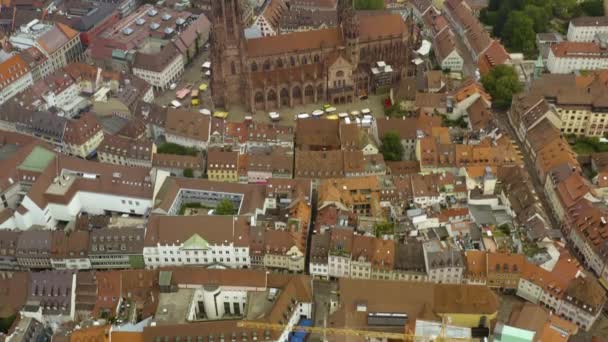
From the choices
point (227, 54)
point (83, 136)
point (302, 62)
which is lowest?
point (83, 136)

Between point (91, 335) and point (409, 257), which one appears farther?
point (409, 257)

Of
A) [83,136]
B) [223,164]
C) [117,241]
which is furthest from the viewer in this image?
[83,136]

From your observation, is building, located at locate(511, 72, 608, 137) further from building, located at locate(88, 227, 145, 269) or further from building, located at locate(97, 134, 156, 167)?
building, located at locate(88, 227, 145, 269)

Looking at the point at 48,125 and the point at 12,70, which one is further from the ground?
the point at 12,70

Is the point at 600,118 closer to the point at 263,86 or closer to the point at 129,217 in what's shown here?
the point at 263,86

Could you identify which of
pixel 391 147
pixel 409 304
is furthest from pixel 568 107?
pixel 409 304

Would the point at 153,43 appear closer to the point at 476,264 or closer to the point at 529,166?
the point at 529,166
